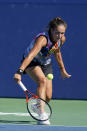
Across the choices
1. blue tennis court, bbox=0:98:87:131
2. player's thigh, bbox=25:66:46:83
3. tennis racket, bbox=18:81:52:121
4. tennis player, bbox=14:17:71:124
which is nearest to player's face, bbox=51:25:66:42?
tennis player, bbox=14:17:71:124

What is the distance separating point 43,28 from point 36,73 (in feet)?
9.84

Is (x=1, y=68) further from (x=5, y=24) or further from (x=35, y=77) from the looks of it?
(x=35, y=77)

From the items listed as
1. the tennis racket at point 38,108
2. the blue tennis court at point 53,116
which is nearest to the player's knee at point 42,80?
the tennis racket at point 38,108

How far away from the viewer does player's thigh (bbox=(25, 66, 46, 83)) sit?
6.63m

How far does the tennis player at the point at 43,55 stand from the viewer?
6406mm

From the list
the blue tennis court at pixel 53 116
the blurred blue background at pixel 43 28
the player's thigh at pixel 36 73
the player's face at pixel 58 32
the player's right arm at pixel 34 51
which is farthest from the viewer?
the blurred blue background at pixel 43 28

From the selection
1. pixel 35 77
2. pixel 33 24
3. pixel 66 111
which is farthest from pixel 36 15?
pixel 35 77

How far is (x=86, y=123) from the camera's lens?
266 inches

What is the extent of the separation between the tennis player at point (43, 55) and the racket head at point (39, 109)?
8cm

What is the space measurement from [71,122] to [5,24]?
11.1ft

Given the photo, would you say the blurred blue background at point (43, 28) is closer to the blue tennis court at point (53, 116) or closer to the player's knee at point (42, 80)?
the blue tennis court at point (53, 116)

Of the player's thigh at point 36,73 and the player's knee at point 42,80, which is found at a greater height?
the player's thigh at point 36,73

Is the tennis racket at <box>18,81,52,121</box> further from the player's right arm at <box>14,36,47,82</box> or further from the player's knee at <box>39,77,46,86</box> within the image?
the player's right arm at <box>14,36,47,82</box>

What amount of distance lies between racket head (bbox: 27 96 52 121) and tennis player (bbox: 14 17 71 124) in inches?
3.2
